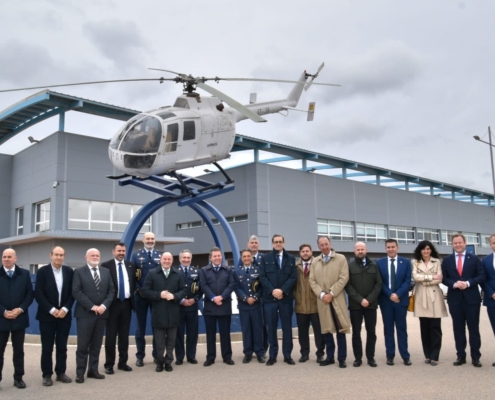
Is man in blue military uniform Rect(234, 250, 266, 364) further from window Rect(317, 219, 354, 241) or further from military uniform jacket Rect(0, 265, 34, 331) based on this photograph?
window Rect(317, 219, 354, 241)

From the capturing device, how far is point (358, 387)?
625 centimetres

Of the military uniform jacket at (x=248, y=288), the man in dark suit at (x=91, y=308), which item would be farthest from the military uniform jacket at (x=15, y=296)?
the military uniform jacket at (x=248, y=288)

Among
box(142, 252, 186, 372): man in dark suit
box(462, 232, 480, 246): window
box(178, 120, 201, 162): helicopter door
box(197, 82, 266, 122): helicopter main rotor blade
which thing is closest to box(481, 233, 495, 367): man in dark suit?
box(142, 252, 186, 372): man in dark suit

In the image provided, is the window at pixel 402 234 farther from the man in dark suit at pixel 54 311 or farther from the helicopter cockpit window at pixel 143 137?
the man in dark suit at pixel 54 311

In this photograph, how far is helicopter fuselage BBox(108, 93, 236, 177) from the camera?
38.4 feet

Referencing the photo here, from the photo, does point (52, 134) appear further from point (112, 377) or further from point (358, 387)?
point (358, 387)

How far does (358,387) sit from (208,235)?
26.7 metres

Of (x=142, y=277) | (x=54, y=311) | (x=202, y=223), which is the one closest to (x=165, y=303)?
(x=142, y=277)

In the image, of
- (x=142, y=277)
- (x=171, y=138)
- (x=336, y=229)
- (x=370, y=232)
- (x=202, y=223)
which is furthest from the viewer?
(x=370, y=232)

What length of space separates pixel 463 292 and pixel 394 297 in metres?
1.05

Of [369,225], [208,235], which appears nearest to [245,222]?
[208,235]

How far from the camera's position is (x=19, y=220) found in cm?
2419

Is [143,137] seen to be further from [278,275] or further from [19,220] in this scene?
[19,220]

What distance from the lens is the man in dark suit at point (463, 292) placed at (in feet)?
24.9
